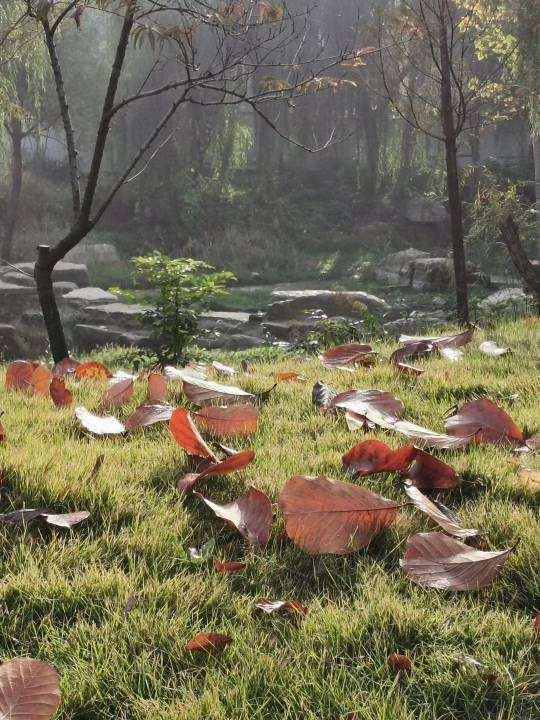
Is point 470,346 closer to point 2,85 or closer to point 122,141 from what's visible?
point 2,85

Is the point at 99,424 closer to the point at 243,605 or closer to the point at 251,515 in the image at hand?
the point at 251,515

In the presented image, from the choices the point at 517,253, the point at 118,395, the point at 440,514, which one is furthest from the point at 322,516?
the point at 517,253

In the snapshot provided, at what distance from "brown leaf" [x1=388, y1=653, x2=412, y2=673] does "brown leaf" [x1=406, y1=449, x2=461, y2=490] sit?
27.4 inches

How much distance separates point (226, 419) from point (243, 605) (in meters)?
0.95

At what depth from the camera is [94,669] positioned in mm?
1208

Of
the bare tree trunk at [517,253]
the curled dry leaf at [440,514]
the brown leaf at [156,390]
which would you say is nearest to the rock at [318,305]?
the bare tree trunk at [517,253]

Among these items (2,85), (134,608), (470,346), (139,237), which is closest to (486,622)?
(134,608)

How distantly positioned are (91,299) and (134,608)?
11619 mm

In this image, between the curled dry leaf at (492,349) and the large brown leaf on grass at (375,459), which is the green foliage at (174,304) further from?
the large brown leaf on grass at (375,459)

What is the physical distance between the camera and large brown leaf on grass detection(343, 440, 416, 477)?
→ 6.05 feet

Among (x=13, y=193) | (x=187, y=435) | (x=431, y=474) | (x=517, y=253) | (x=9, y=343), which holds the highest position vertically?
(x=13, y=193)

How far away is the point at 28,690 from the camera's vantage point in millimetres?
1084

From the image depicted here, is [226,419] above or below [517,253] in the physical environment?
below

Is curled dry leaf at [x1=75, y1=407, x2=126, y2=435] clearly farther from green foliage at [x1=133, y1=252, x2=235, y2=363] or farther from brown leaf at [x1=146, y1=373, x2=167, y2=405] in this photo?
green foliage at [x1=133, y1=252, x2=235, y2=363]
